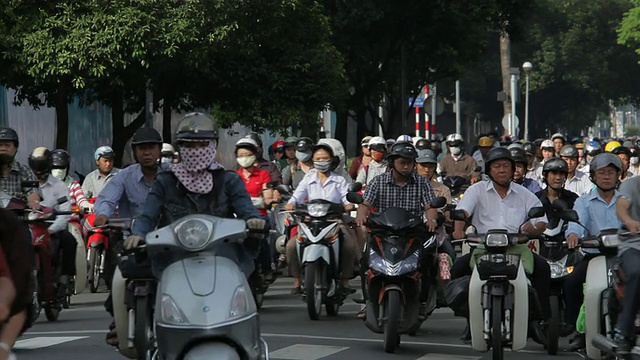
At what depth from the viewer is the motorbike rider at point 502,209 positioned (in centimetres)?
1149

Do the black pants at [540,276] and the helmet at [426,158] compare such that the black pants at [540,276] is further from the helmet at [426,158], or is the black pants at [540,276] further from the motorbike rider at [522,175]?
the helmet at [426,158]

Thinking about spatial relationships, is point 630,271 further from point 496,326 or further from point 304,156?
point 304,156

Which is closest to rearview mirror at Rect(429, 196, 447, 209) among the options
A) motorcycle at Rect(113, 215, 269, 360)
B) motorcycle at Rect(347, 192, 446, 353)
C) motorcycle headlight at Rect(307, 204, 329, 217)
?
motorcycle at Rect(347, 192, 446, 353)

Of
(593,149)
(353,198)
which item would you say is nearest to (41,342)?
(353,198)

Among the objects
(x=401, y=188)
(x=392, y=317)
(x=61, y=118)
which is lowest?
(x=392, y=317)

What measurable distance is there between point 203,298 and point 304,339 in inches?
227

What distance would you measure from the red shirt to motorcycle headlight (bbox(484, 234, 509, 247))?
245 inches

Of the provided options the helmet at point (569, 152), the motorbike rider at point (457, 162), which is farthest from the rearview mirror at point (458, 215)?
the motorbike rider at point (457, 162)

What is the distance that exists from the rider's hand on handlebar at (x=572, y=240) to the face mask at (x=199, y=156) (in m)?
3.48

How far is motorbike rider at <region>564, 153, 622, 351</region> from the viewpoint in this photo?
1158 cm

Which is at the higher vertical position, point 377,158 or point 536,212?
point 377,158

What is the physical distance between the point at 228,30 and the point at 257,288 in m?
14.2

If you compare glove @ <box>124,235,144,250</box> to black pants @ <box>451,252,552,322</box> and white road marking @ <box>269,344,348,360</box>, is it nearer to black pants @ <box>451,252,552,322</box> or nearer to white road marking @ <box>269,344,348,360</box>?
white road marking @ <box>269,344,348,360</box>

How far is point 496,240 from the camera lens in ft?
35.6
